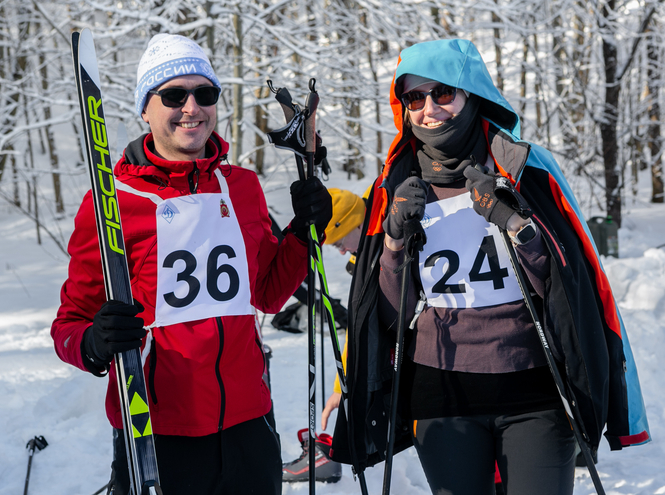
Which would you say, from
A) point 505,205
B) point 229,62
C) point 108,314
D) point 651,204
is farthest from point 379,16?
point 651,204

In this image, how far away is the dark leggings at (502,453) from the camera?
188 centimetres

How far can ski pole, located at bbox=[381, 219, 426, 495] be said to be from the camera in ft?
6.37

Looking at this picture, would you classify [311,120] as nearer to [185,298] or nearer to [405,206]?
[405,206]

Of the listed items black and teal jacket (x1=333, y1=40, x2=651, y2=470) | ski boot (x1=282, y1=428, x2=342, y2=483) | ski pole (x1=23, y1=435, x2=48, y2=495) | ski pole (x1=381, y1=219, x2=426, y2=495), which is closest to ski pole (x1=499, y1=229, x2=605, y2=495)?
black and teal jacket (x1=333, y1=40, x2=651, y2=470)

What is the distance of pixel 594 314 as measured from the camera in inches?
76.3

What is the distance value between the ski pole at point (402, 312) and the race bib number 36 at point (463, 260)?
0.28 feet

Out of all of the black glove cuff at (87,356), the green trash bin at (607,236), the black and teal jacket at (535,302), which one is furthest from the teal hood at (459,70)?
the green trash bin at (607,236)

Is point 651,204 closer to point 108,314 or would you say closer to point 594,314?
point 594,314

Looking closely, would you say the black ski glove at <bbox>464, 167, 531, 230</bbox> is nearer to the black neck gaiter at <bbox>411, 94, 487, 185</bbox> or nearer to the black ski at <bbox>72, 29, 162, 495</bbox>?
the black neck gaiter at <bbox>411, 94, 487, 185</bbox>

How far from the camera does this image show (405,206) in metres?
1.96

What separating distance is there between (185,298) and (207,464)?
0.52 m

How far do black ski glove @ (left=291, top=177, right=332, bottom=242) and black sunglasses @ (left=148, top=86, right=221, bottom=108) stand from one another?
427mm

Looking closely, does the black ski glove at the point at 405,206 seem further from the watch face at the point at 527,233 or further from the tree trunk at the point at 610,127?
the tree trunk at the point at 610,127

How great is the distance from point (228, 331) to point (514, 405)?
99cm
